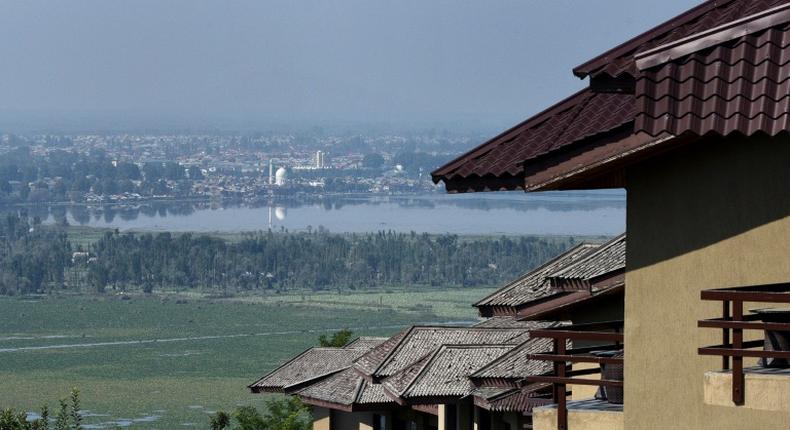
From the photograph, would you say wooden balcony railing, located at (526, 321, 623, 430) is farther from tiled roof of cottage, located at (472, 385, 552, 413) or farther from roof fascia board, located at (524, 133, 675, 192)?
tiled roof of cottage, located at (472, 385, 552, 413)

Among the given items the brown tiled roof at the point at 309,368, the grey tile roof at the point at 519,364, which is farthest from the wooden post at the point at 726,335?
the brown tiled roof at the point at 309,368

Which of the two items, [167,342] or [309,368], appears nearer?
[309,368]

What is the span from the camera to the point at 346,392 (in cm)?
2472

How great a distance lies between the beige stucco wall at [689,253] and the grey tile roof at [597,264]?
14.0 feet

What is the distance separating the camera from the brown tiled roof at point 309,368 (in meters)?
27.6

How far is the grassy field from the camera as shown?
81.2m

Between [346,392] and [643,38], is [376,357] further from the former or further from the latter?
[643,38]

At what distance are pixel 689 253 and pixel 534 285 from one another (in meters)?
9.09

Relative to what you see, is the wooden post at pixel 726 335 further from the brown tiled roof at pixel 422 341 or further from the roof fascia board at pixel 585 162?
the brown tiled roof at pixel 422 341

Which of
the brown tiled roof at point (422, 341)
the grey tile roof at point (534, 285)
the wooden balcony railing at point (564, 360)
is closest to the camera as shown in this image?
the wooden balcony railing at point (564, 360)

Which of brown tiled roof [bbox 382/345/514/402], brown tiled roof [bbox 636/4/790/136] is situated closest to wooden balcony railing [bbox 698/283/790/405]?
brown tiled roof [bbox 636/4/790/136]

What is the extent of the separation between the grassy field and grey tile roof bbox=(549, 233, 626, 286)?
A: 5666 centimetres

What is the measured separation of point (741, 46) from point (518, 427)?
412 inches

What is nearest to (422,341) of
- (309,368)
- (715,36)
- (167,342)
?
(309,368)
